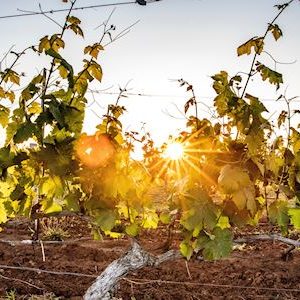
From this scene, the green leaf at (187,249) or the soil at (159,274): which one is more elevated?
the green leaf at (187,249)

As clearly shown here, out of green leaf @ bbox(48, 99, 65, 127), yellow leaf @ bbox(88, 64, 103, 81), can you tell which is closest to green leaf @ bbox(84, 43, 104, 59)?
yellow leaf @ bbox(88, 64, 103, 81)

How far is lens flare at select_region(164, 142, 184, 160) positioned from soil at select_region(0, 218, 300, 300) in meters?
1.27

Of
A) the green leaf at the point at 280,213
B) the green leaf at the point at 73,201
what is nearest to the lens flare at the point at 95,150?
the green leaf at the point at 73,201

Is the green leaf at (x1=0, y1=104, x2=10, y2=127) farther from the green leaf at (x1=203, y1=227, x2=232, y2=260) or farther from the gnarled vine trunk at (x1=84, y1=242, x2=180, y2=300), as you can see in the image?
the green leaf at (x1=203, y1=227, x2=232, y2=260)

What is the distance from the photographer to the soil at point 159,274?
14.7ft

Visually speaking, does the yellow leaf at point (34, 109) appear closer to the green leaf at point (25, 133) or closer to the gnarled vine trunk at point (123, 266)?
the green leaf at point (25, 133)

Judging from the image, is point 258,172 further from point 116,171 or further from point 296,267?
point 296,267

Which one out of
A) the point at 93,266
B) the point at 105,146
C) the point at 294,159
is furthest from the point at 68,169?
the point at 93,266

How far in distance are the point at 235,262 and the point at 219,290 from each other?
3.46ft

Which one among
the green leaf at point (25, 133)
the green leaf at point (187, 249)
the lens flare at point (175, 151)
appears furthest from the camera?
the green leaf at point (187, 249)

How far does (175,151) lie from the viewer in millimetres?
2756

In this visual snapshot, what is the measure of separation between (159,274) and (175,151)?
2.77 meters

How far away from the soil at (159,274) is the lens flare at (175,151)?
1.27m

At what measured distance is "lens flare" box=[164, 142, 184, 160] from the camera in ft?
9.01
